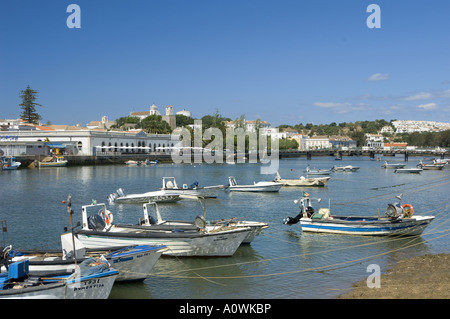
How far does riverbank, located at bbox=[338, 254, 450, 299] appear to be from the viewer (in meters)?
13.8

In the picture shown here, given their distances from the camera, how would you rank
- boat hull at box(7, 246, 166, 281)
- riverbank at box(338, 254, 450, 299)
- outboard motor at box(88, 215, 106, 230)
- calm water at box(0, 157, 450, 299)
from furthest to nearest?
1. outboard motor at box(88, 215, 106, 230)
2. calm water at box(0, 157, 450, 299)
3. boat hull at box(7, 246, 166, 281)
4. riverbank at box(338, 254, 450, 299)

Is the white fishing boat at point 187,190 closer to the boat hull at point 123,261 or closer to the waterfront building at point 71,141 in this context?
the boat hull at point 123,261

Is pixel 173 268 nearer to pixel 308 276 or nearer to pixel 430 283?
pixel 308 276

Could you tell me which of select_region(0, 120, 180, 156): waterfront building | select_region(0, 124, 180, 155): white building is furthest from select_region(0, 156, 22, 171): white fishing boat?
select_region(0, 124, 180, 155): white building

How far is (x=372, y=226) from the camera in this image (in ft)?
78.2

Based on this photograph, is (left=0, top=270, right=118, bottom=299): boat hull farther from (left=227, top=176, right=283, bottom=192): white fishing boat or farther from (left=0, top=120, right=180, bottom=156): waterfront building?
(left=0, top=120, right=180, bottom=156): waterfront building

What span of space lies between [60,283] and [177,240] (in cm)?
723

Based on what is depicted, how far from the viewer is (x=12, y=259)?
50.7ft

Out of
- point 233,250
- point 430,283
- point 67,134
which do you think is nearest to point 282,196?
point 233,250

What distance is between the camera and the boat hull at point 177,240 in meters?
18.9

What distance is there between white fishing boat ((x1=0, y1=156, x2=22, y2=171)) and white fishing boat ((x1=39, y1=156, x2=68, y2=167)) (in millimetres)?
5011

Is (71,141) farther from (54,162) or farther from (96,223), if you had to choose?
(96,223)

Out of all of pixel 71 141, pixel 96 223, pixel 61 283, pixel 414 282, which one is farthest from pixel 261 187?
pixel 71 141

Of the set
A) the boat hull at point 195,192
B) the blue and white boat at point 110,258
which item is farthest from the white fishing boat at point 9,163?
the blue and white boat at point 110,258
